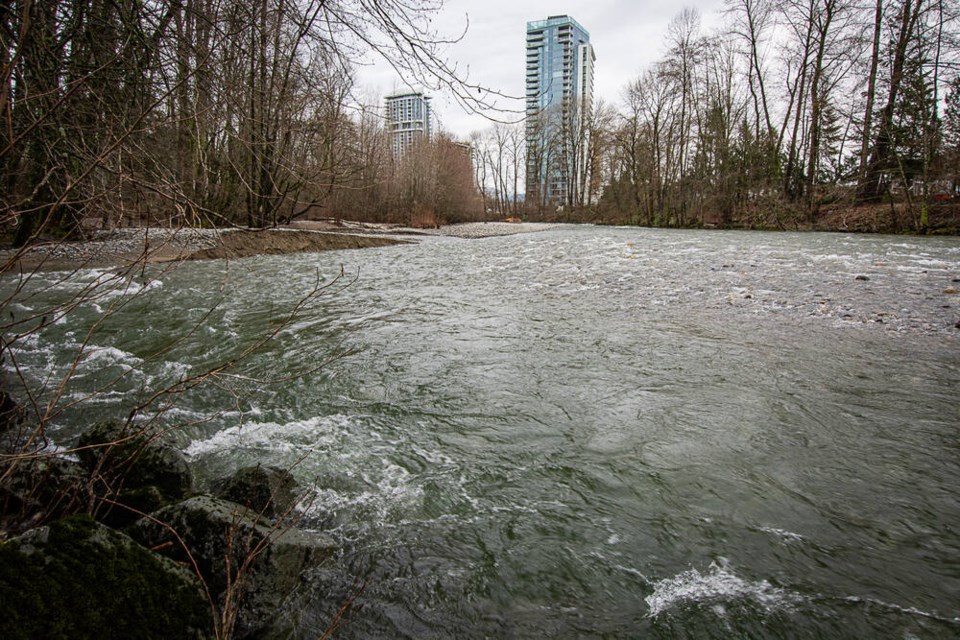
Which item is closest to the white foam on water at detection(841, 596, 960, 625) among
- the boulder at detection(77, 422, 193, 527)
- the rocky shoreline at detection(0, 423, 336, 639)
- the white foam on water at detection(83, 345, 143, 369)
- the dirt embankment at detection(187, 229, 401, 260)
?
the rocky shoreline at detection(0, 423, 336, 639)

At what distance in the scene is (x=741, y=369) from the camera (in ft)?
14.3

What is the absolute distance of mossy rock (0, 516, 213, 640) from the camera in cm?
133

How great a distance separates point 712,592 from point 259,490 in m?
2.20

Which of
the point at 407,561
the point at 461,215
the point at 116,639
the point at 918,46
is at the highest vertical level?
the point at 918,46

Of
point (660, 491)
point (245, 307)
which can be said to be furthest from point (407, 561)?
point (245, 307)

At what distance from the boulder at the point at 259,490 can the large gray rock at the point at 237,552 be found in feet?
1.05

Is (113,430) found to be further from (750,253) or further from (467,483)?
(750,253)

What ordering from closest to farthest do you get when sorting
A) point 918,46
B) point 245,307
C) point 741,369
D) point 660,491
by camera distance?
point 660,491 < point 741,369 < point 245,307 < point 918,46

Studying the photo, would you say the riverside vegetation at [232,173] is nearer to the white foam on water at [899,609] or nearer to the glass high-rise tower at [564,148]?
the glass high-rise tower at [564,148]

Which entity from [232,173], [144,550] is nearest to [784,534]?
[144,550]

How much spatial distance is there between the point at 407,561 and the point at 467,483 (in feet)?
2.18

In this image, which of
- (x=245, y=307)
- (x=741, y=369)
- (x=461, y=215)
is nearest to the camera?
(x=741, y=369)

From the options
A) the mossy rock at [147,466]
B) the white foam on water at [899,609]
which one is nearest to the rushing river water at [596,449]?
the white foam on water at [899,609]

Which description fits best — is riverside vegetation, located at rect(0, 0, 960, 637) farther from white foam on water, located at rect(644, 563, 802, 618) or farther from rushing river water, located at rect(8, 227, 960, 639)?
white foam on water, located at rect(644, 563, 802, 618)
